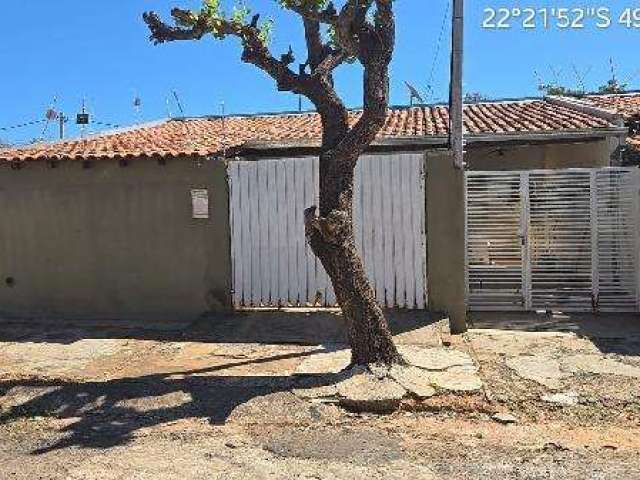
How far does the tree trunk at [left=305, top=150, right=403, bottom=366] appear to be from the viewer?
6399 mm

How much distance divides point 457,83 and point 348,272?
141 inches

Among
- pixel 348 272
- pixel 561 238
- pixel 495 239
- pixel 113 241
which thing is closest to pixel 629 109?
pixel 561 238

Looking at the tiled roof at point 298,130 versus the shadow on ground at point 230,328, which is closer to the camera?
the shadow on ground at point 230,328

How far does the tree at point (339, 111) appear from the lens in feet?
20.3

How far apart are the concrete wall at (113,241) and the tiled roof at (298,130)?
0.28 meters

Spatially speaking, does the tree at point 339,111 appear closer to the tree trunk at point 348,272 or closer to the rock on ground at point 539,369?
the tree trunk at point 348,272

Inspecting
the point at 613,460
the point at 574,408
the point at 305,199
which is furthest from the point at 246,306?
the point at 613,460

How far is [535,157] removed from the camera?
1188 centimetres

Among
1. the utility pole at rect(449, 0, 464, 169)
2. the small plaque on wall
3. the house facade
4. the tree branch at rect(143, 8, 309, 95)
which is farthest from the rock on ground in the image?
the small plaque on wall

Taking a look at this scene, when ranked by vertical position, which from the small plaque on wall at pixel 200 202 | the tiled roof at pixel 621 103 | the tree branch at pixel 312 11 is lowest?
the small plaque on wall at pixel 200 202

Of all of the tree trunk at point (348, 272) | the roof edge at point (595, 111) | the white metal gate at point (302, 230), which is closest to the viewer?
the tree trunk at point (348, 272)

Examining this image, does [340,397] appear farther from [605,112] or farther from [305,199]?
[605,112]

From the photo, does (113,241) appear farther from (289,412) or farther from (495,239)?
(495,239)

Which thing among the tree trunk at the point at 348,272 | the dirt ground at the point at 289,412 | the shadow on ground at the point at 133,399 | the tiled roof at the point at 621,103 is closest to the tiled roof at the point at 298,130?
the tiled roof at the point at 621,103
